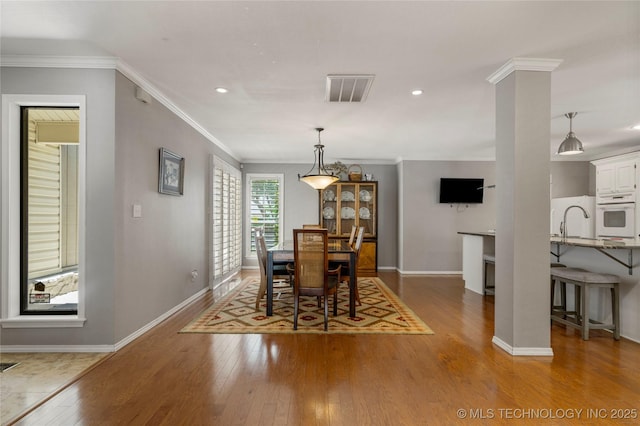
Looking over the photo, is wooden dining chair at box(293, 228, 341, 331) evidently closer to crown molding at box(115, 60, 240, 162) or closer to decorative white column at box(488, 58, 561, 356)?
decorative white column at box(488, 58, 561, 356)

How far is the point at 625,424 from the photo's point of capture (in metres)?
1.79

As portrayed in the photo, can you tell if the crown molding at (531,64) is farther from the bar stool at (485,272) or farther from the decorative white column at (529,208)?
the bar stool at (485,272)

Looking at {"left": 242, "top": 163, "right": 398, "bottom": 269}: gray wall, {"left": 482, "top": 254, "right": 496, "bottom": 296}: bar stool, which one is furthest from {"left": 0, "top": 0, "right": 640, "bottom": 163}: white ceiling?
{"left": 242, "top": 163, "right": 398, "bottom": 269}: gray wall

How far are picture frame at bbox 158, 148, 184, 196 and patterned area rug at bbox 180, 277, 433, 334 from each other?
4.88 feet

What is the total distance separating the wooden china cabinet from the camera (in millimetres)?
6648

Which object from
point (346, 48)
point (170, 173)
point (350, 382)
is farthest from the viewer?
point (170, 173)

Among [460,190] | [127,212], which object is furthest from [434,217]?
[127,212]

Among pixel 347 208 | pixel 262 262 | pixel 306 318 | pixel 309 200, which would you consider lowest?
pixel 306 318

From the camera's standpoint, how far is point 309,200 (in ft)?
23.0

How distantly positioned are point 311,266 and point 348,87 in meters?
1.82

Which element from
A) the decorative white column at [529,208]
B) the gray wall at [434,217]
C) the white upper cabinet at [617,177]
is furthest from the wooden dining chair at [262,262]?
the white upper cabinet at [617,177]

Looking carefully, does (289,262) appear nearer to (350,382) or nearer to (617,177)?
(350,382)

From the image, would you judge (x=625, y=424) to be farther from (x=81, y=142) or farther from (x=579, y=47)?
(x=81, y=142)

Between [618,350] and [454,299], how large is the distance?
6.27 ft
